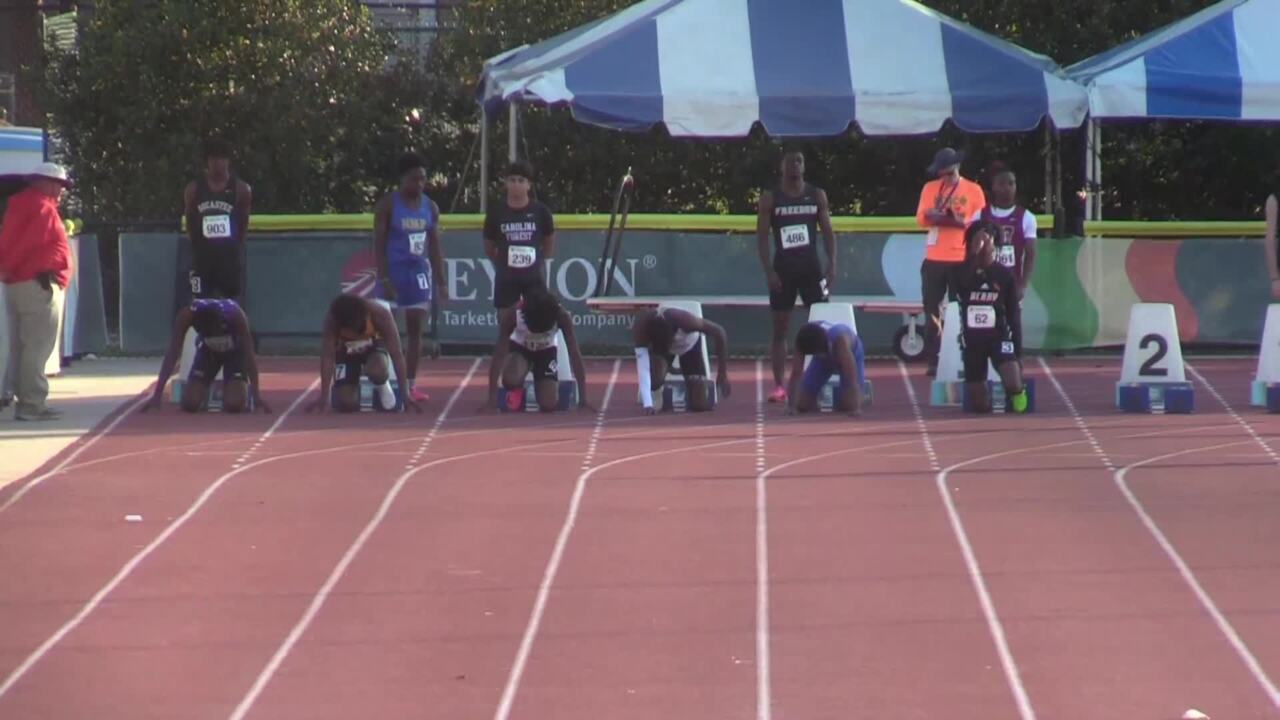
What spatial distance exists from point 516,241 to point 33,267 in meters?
3.24

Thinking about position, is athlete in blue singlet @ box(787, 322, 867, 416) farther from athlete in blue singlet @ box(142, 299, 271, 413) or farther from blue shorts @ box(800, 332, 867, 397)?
athlete in blue singlet @ box(142, 299, 271, 413)

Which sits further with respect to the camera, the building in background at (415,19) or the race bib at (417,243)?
the building in background at (415,19)

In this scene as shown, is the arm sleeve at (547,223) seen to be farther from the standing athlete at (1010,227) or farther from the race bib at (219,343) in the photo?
the standing athlete at (1010,227)

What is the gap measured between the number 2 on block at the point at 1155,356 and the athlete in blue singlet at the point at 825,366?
2.01 metres

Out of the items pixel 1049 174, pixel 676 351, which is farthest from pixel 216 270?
pixel 1049 174

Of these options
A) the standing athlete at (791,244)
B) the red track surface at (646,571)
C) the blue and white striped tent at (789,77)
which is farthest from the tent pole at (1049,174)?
the red track surface at (646,571)

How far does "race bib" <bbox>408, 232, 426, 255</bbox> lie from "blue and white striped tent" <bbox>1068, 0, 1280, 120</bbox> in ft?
20.9

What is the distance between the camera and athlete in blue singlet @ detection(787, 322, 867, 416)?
13359mm

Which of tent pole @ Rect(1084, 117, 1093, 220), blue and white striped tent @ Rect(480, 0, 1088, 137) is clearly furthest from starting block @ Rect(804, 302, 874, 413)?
tent pole @ Rect(1084, 117, 1093, 220)

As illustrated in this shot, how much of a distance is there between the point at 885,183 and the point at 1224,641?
14.6 meters

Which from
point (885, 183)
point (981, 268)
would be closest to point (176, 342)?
point (981, 268)

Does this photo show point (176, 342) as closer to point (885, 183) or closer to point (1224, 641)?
point (1224, 641)

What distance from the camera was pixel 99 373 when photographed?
16797mm

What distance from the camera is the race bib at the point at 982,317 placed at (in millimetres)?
13695
